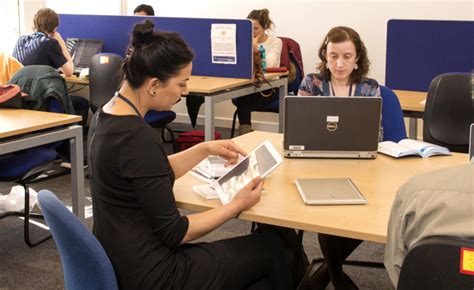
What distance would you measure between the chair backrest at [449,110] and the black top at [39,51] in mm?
2582

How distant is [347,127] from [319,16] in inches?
137

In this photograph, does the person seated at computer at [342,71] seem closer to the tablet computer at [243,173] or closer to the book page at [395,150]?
the book page at [395,150]

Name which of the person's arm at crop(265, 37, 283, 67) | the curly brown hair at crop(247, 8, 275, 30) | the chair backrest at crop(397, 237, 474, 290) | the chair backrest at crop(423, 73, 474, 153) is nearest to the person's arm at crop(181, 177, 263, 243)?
the chair backrest at crop(397, 237, 474, 290)

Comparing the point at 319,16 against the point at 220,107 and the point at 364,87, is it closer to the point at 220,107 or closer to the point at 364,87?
the point at 220,107

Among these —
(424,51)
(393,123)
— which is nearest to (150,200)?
(393,123)

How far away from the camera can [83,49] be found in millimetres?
5270

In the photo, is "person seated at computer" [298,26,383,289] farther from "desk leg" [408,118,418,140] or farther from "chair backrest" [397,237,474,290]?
"chair backrest" [397,237,474,290]

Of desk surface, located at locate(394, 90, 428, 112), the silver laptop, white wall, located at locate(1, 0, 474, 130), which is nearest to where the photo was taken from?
the silver laptop

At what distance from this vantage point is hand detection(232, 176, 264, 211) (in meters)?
1.81

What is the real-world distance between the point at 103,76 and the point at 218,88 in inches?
30.9

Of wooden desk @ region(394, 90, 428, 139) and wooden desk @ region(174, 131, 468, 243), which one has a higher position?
wooden desk @ region(394, 90, 428, 139)

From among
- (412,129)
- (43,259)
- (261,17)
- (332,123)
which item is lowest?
(43,259)

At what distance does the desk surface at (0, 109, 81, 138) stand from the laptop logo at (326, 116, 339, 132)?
133cm

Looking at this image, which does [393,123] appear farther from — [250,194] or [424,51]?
[424,51]
